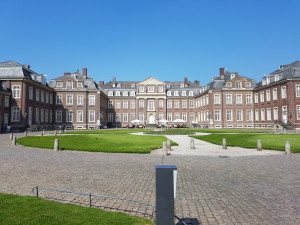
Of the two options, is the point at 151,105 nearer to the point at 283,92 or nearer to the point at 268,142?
the point at 283,92

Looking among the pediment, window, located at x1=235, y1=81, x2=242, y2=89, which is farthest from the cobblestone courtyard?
the pediment

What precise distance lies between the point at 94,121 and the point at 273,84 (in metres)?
38.3

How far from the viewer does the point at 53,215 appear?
13.5 feet

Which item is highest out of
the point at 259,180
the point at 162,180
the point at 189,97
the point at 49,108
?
the point at 189,97

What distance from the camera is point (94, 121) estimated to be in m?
50.9

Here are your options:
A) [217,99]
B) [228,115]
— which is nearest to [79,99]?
[217,99]

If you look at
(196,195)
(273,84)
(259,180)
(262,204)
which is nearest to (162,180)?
(196,195)

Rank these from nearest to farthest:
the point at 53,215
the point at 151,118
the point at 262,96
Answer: the point at 53,215 < the point at 262,96 < the point at 151,118

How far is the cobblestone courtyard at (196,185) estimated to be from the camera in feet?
15.0

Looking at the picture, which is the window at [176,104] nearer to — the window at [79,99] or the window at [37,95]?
the window at [79,99]

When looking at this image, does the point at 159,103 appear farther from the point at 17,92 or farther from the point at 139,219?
the point at 139,219

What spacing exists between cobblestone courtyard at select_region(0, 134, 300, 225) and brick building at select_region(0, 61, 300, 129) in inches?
1298

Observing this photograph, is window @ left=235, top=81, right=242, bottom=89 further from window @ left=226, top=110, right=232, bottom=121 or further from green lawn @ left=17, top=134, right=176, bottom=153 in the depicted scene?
green lawn @ left=17, top=134, right=176, bottom=153

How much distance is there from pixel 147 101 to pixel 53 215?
A: 5609 centimetres
